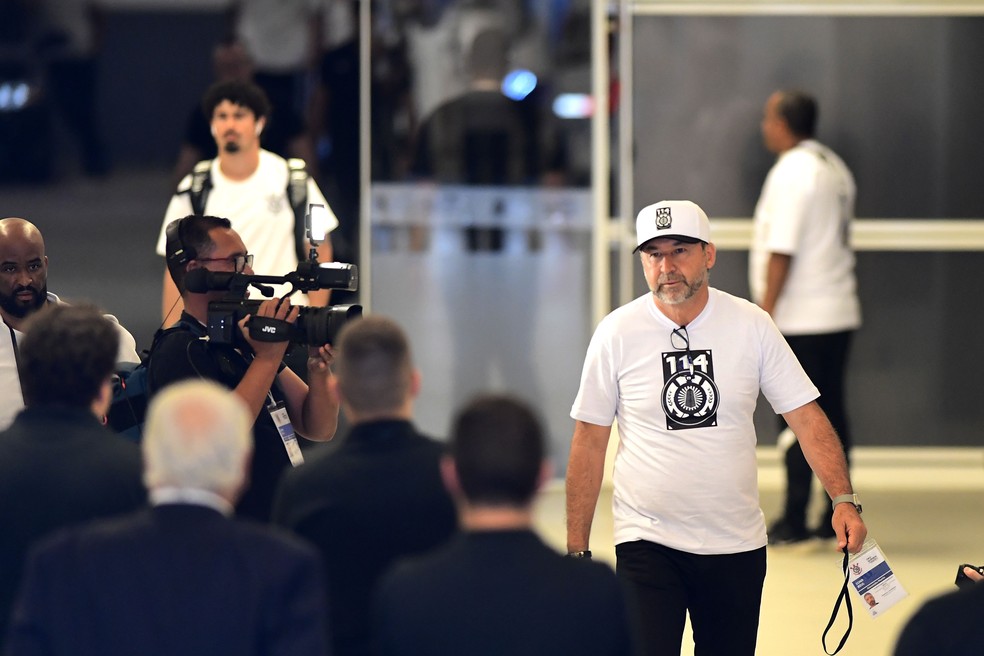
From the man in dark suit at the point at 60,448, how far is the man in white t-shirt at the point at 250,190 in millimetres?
3069

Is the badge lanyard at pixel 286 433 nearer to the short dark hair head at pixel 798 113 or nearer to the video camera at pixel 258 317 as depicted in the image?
the video camera at pixel 258 317

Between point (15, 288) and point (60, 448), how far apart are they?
133 cm

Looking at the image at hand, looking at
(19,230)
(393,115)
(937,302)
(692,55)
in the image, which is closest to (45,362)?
(19,230)

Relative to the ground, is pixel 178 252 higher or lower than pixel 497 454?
higher

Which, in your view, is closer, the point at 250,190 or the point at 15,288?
the point at 15,288

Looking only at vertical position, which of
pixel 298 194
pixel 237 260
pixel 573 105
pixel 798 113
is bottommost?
pixel 237 260

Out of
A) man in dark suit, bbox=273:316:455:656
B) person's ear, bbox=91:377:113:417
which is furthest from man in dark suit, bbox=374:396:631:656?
person's ear, bbox=91:377:113:417

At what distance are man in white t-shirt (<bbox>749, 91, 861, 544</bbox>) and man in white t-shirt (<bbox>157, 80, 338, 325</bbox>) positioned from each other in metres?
2.07

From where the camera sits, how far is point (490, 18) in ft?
26.8

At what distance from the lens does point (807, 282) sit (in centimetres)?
693

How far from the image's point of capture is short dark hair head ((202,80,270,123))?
6402 millimetres

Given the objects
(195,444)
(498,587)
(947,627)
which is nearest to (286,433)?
(195,444)

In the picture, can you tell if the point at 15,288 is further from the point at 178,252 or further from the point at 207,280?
the point at 207,280

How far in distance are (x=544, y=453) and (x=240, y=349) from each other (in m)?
1.66
